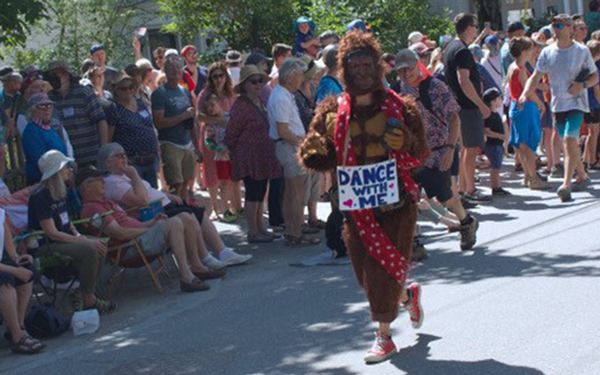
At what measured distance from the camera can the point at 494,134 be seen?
14.0 m

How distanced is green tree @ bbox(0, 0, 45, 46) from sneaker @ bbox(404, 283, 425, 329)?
5990mm

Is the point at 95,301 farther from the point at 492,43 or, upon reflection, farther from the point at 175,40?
the point at 175,40

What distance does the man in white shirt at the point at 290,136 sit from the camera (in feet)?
37.7

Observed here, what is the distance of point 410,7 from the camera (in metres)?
21.4

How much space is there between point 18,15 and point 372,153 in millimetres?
5935

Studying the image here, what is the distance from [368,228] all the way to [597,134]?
8234 mm

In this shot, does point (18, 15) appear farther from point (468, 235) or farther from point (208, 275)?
point (468, 235)

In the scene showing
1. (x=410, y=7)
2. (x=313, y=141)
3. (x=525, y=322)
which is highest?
(x=410, y=7)

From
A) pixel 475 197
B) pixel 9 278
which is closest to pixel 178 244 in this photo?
pixel 9 278

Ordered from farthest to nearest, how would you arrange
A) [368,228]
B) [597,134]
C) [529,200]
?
[597,134] < [529,200] < [368,228]

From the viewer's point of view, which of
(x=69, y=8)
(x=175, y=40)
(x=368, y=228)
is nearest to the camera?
(x=368, y=228)

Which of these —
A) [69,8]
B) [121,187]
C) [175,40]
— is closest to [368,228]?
[121,187]

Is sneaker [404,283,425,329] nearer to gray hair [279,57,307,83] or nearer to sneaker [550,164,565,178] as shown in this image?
gray hair [279,57,307,83]

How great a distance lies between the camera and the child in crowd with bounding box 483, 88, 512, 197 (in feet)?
45.5
